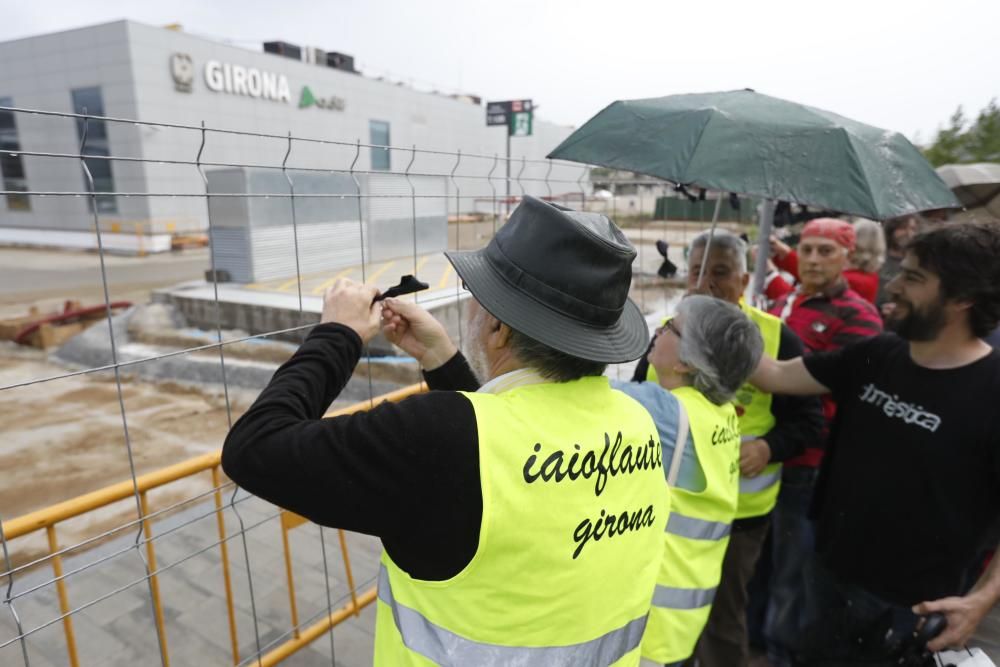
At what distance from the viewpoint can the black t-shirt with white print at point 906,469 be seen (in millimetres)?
1892

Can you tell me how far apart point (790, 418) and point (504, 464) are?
84.2 inches

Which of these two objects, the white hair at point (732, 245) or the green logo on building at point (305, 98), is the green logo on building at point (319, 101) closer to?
the green logo on building at point (305, 98)

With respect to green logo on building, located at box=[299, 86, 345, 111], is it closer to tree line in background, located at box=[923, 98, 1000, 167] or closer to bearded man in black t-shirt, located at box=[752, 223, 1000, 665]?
tree line in background, located at box=[923, 98, 1000, 167]

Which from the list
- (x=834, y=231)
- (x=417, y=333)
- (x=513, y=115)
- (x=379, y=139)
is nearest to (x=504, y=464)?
(x=417, y=333)

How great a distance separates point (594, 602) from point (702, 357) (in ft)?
3.29

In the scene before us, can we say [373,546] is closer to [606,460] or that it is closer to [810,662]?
[810,662]

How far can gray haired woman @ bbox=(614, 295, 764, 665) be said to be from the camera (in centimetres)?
178

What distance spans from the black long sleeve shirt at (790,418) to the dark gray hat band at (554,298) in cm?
152

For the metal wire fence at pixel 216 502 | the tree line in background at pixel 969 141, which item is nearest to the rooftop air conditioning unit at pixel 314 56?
the metal wire fence at pixel 216 502

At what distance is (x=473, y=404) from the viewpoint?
39.6 inches

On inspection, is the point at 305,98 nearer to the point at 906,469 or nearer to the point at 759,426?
the point at 759,426

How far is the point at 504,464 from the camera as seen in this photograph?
97cm

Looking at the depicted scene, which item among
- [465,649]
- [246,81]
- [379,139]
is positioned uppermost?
[246,81]

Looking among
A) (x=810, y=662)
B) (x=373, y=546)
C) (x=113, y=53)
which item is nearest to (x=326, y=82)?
(x=113, y=53)
